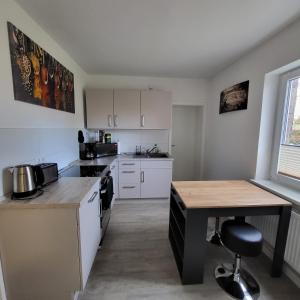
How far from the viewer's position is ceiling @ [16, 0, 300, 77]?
1.45 meters

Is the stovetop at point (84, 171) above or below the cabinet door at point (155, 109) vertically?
below

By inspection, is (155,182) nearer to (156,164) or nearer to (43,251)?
(156,164)

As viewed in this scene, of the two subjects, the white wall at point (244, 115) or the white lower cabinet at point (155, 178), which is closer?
the white wall at point (244, 115)

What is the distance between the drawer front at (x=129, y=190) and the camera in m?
3.26

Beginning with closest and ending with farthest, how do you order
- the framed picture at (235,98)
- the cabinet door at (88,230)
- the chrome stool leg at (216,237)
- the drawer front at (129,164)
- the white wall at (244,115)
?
the cabinet door at (88,230), the white wall at (244,115), the chrome stool leg at (216,237), the framed picture at (235,98), the drawer front at (129,164)

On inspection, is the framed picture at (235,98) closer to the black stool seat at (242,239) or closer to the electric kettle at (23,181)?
the black stool seat at (242,239)

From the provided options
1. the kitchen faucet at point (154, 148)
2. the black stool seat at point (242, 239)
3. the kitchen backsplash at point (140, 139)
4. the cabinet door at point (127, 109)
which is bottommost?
the black stool seat at point (242, 239)

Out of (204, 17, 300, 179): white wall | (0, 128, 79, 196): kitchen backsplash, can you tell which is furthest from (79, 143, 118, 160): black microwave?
(204, 17, 300, 179): white wall

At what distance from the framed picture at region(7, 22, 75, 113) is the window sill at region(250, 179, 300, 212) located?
2563 millimetres

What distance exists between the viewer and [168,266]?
1784mm

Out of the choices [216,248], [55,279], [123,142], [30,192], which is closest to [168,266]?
[216,248]

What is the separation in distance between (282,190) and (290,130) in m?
0.68

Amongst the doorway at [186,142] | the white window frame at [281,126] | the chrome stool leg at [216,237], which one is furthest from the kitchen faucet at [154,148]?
the white window frame at [281,126]

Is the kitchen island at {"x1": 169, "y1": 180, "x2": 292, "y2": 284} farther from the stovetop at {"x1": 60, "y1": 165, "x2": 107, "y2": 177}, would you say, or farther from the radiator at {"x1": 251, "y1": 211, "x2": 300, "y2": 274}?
the stovetop at {"x1": 60, "y1": 165, "x2": 107, "y2": 177}
